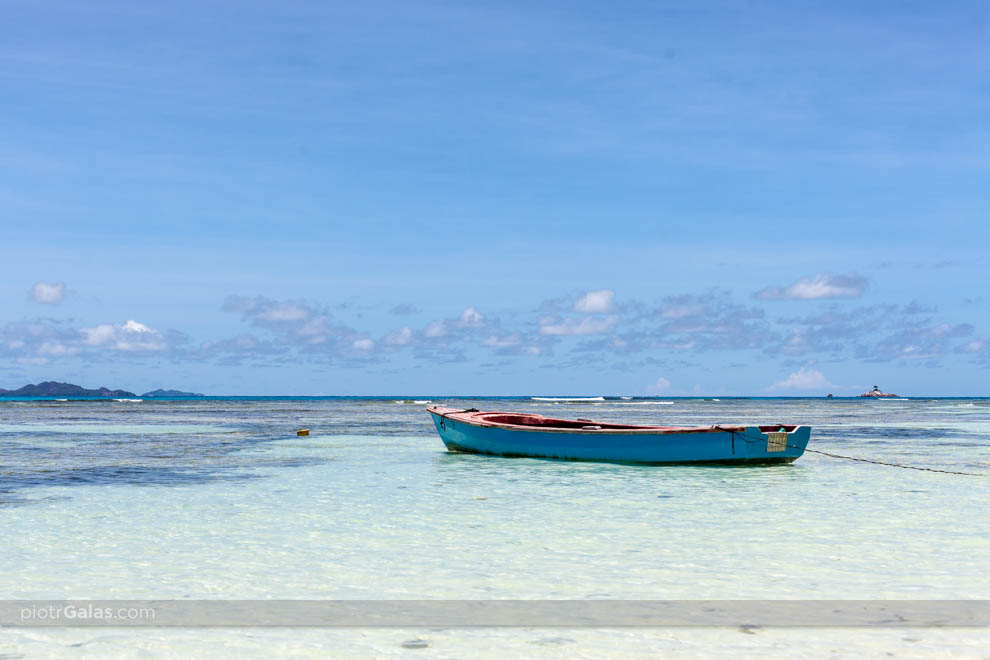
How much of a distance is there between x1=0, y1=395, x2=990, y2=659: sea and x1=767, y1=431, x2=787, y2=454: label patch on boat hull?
74 centimetres

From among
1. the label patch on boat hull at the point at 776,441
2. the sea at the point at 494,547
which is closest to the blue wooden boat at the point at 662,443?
the label patch on boat hull at the point at 776,441

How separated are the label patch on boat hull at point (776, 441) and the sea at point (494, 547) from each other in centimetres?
74

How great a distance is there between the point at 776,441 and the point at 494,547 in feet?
47.7

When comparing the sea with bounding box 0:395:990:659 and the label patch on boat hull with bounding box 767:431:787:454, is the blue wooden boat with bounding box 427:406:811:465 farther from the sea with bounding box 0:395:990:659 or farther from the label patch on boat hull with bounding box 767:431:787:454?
the sea with bounding box 0:395:990:659

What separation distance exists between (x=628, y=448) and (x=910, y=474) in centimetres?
755

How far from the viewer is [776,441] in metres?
24.5

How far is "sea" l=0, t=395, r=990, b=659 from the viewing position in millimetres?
7652

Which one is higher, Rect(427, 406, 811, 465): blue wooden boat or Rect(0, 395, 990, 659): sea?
Rect(427, 406, 811, 465): blue wooden boat

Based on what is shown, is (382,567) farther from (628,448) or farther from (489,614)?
(628,448)

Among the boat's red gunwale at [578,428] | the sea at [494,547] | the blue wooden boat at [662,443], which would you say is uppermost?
the boat's red gunwale at [578,428]

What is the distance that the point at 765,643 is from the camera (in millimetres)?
7488

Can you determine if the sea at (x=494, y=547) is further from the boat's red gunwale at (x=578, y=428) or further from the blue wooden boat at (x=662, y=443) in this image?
the boat's red gunwale at (x=578, y=428)

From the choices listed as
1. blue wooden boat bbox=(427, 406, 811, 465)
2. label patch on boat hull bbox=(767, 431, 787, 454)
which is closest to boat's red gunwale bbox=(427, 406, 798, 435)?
blue wooden boat bbox=(427, 406, 811, 465)

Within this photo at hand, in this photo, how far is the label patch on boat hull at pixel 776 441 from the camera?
24.4 m
